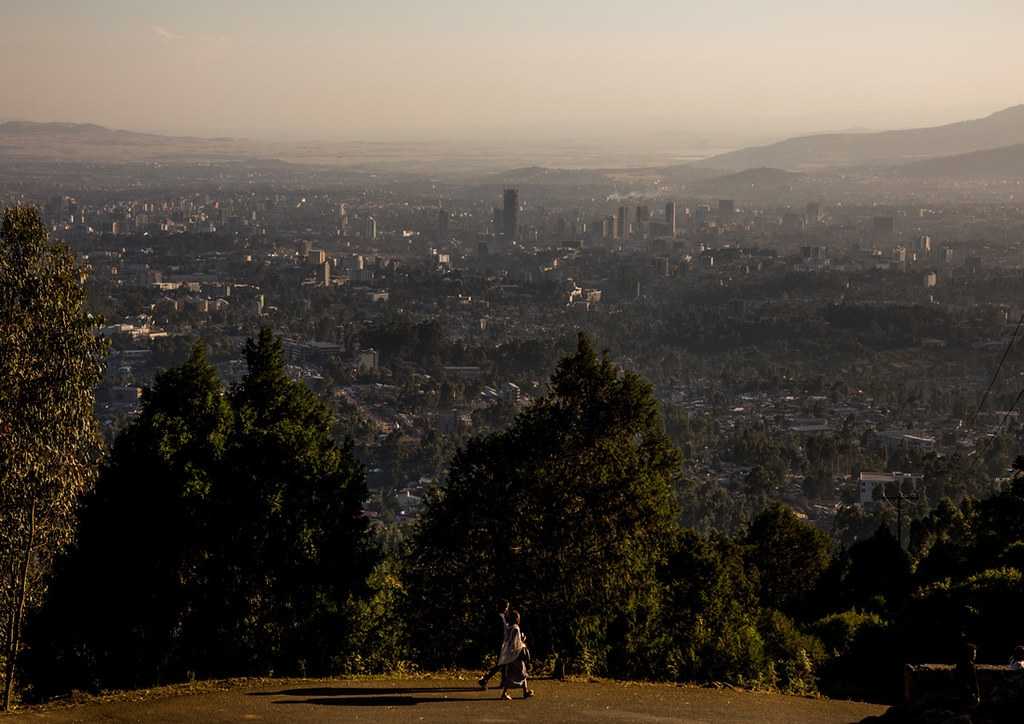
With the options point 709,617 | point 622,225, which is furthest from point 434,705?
point 622,225

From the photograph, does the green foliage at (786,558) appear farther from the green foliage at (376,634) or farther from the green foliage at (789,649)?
the green foliage at (376,634)

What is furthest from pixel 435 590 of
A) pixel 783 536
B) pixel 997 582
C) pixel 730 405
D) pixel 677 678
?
pixel 730 405

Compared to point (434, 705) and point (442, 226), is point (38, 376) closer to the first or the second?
point (434, 705)

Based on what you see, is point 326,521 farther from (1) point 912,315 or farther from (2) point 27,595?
(1) point 912,315

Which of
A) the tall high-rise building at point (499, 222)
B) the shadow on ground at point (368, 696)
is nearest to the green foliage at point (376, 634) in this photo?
the shadow on ground at point (368, 696)

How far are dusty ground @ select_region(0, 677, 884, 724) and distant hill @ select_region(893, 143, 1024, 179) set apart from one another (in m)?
157

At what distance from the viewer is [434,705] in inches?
356

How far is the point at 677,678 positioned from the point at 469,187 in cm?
16292

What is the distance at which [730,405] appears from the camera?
55688 millimetres

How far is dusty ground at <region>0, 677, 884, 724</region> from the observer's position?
867cm

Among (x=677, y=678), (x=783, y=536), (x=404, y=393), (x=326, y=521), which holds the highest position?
(x=326, y=521)

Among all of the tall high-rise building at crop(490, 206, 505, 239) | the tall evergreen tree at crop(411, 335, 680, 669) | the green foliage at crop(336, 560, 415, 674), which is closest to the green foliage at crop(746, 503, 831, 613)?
the tall evergreen tree at crop(411, 335, 680, 669)

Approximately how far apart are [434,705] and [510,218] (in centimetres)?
11888

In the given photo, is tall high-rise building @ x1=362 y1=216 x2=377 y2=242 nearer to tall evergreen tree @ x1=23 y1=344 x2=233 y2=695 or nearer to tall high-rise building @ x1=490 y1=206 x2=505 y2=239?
tall high-rise building @ x1=490 y1=206 x2=505 y2=239
